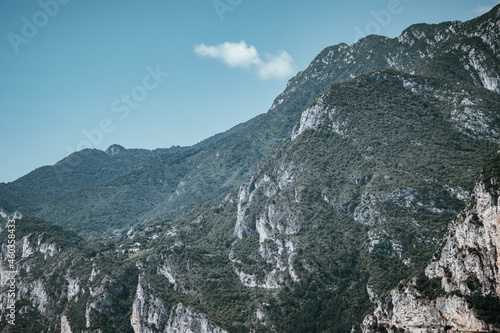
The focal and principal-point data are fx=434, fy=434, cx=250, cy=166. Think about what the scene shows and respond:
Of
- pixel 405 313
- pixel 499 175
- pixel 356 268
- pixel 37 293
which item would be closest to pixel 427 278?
pixel 405 313

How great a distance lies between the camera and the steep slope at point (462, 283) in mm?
67294

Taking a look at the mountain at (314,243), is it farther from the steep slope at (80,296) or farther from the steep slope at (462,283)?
the steep slope at (462,283)

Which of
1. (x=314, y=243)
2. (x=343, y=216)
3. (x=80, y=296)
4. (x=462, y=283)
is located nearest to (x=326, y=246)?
(x=314, y=243)

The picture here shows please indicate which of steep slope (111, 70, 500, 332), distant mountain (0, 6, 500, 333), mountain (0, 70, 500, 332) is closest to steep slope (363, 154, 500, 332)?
distant mountain (0, 6, 500, 333)

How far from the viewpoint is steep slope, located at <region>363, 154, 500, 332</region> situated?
67.3 metres

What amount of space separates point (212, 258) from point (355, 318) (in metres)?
73.1

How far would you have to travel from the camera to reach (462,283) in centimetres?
7244

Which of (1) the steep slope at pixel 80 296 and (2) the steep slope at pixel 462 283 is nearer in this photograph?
(2) the steep slope at pixel 462 283

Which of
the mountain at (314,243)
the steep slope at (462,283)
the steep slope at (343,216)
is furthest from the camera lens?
the mountain at (314,243)

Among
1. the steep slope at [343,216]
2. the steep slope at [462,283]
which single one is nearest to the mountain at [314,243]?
the steep slope at [343,216]

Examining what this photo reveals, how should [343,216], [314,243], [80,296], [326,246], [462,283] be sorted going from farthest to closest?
[80,296]
[343,216]
[314,243]
[326,246]
[462,283]

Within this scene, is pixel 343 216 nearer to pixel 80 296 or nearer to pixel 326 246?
pixel 326 246

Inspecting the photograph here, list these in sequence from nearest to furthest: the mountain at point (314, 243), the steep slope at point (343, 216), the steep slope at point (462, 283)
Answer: the steep slope at point (462, 283) < the steep slope at point (343, 216) < the mountain at point (314, 243)

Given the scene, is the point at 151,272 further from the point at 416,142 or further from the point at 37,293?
the point at 416,142
